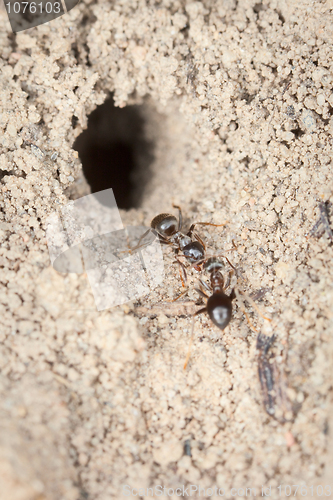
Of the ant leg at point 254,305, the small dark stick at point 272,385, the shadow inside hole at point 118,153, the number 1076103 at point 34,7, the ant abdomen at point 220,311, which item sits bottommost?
the small dark stick at point 272,385

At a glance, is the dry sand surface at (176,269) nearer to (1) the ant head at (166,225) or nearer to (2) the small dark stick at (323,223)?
(2) the small dark stick at (323,223)

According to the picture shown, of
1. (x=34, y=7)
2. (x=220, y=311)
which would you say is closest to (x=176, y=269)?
(x=220, y=311)

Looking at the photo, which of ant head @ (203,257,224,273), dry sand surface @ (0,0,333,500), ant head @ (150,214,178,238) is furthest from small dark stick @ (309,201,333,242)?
ant head @ (150,214,178,238)

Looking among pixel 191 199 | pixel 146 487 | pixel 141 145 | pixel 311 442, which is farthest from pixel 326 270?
pixel 141 145

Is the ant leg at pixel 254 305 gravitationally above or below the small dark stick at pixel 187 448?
above

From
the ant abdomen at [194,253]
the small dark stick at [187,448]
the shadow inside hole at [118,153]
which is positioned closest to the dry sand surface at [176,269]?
the small dark stick at [187,448]

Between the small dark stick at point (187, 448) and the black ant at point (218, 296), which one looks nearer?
the small dark stick at point (187, 448)

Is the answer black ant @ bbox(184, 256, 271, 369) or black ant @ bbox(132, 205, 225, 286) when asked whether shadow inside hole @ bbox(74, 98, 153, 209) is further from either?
black ant @ bbox(184, 256, 271, 369)
